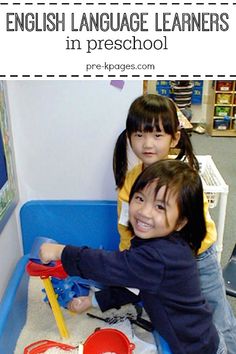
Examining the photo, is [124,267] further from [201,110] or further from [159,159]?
[201,110]

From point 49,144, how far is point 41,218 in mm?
222

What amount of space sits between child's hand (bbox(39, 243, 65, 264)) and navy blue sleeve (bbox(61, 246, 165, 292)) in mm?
55

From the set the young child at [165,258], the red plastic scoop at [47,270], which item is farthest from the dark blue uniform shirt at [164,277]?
the red plastic scoop at [47,270]

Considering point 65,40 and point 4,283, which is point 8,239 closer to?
point 4,283

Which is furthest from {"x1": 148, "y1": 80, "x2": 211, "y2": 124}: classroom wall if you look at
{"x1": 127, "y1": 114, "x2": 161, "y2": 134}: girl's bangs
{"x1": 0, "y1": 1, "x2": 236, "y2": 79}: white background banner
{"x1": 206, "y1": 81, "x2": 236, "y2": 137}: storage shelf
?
{"x1": 0, "y1": 1, "x2": 236, "y2": 79}: white background banner

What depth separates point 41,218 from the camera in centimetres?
116

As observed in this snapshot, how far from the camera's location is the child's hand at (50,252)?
80 cm

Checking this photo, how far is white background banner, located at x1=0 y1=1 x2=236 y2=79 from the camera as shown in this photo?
0.71 m

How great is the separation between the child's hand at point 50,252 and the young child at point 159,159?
22cm

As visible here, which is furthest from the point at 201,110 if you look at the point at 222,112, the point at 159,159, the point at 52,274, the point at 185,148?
the point at 52,274

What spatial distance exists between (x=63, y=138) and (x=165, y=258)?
514 millimetres

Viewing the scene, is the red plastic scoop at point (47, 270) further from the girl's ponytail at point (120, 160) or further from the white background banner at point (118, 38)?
the white background banner at point (118, 38)

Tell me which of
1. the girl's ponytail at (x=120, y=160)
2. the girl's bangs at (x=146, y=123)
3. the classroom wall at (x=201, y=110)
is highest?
the girl's bangs at (x=146, y=123)

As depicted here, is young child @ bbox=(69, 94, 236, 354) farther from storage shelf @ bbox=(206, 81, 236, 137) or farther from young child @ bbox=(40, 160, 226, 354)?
storage shelf @ bbox=(206, 81, 236, 137)
